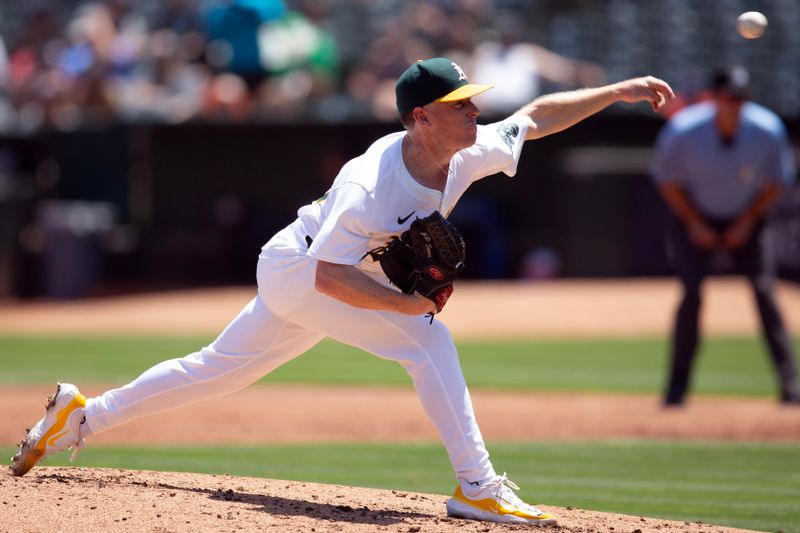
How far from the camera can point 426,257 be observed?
4.59m

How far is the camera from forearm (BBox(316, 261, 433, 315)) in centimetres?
457

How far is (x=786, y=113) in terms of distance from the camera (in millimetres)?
16062

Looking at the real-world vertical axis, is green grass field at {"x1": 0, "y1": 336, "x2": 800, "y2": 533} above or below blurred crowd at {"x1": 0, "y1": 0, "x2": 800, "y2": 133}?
below

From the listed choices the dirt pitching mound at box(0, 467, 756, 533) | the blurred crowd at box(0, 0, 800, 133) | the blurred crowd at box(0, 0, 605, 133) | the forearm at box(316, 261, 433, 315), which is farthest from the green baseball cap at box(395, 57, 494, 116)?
the blurred crowd at box(0, 0, 605, 133)

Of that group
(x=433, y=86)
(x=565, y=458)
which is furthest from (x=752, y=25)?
(x=565, y=458)

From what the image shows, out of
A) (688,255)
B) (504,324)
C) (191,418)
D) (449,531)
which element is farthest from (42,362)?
(449,531)

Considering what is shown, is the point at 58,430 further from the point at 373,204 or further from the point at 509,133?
the point at 509,133

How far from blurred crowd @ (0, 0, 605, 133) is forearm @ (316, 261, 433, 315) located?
11.4 metres

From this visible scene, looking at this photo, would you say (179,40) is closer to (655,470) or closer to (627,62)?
(627,62)

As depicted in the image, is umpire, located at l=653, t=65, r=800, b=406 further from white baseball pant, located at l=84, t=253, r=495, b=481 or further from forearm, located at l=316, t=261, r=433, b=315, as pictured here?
forearm, located at l=316, t=261, r=433, b=315

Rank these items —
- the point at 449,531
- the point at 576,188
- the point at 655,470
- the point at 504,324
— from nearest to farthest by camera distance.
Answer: the point at 449,531, the point at 655,470, the point at 504,324, the point at 576,188

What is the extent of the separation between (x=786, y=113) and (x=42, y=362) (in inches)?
379

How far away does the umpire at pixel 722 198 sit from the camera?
9336mm

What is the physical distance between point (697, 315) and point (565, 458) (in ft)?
7.27
